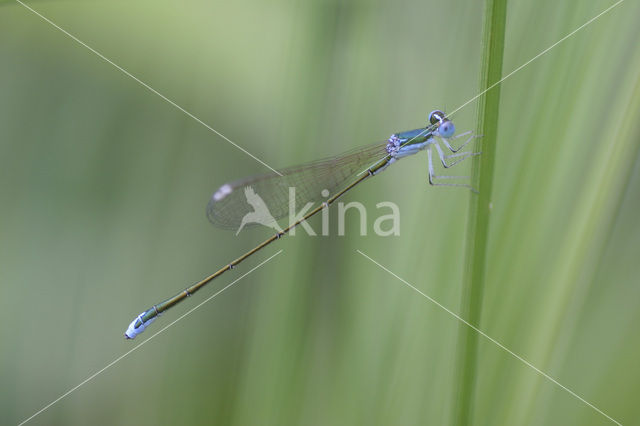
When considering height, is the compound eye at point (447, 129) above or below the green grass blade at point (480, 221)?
above

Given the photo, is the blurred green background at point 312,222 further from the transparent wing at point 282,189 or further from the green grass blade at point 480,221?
the green grass blade at point 480,221

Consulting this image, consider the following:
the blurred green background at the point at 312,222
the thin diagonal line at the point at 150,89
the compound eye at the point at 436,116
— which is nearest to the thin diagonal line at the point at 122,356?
the blurred green background at the point at 312,222

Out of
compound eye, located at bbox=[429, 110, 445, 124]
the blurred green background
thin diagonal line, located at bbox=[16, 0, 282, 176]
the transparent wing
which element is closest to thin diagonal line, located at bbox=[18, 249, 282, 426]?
the blurred green background

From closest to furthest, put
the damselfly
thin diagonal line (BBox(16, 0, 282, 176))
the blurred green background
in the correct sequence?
the blurred green background
the damselfly
thin diagonal line (BBox(16, 0, 282, 176))

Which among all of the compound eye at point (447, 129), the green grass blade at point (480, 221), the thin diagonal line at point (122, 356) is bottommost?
the thin diagonal line at point (122, 356)

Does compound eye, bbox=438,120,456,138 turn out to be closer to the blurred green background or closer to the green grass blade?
the blurred green background

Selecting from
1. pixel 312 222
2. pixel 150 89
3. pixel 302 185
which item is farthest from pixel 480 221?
pixel 150 89

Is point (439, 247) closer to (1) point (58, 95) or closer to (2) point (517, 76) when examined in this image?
(2) point (517, 76)

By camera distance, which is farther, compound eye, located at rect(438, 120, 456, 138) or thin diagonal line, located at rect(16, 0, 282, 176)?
thin diagonal line, located at rect(16, 0, 282, 176)
